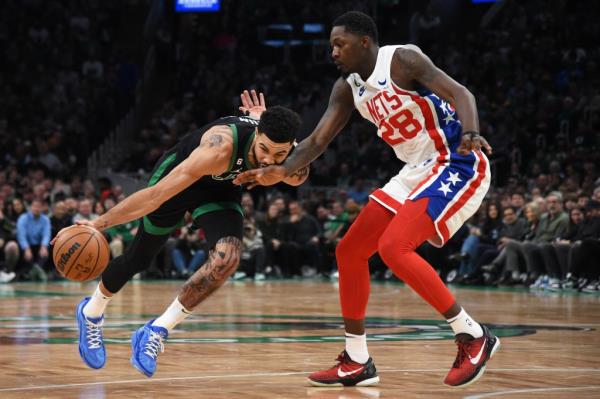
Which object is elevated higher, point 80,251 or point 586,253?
point 80,251

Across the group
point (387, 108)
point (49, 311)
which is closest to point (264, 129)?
point (387, 108)

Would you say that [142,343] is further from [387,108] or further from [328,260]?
[328,260]

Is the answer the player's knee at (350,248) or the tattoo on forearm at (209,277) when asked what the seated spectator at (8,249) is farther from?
the player's knee at (350,248)

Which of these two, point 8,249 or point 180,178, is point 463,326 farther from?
point 8,249

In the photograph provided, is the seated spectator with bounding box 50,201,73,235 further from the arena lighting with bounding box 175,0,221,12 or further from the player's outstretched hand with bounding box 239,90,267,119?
the player's outstretched hand with bounding box 239,90,267,119

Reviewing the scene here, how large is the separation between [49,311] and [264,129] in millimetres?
5640

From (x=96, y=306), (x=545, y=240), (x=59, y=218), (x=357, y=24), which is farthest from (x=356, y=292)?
(x=59, y=218)

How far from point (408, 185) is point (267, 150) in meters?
0.85

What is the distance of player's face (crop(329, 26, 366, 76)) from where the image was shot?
248 inches

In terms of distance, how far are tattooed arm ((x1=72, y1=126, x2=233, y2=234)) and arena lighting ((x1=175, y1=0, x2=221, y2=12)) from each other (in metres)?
22.2

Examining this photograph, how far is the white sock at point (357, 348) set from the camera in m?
6.45

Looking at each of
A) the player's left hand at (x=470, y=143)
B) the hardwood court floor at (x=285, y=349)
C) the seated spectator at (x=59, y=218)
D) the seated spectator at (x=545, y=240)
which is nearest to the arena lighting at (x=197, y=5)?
the seated spectator at (x=59, y=218)

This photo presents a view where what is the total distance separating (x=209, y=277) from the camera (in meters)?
6.73

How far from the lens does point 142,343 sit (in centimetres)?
645
